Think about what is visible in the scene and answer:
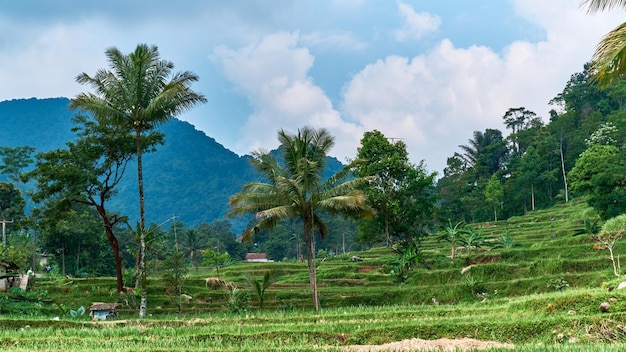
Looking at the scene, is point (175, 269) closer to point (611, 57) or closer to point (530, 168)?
point (611, 57)

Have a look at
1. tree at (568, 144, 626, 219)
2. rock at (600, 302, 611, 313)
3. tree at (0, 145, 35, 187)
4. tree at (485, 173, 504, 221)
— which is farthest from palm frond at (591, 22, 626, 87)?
tree at (0, 145, 35, 187)

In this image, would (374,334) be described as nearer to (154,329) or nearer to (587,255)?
(154,329)

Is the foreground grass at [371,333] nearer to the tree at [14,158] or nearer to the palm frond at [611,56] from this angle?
the palm frond at [611,56]

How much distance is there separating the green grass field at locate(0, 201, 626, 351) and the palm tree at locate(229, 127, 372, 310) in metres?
3.59

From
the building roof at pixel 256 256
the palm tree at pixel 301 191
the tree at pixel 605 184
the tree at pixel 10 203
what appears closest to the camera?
the palm tree at pixel 301 191

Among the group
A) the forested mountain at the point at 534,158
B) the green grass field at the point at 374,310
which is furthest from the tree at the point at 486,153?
the green grass field at the point at 374,310

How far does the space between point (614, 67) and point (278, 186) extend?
14182 mm

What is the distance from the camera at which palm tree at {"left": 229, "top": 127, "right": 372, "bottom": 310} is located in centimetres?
2103

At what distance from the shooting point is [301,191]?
21188 millimetres

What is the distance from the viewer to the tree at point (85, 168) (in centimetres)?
2562

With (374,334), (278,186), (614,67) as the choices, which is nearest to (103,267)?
(278,186)

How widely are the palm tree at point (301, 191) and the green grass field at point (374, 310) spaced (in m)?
3.59

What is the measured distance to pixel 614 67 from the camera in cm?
875

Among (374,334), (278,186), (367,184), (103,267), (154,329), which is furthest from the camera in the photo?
(103,267)
